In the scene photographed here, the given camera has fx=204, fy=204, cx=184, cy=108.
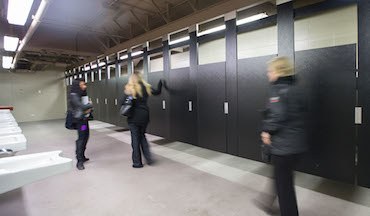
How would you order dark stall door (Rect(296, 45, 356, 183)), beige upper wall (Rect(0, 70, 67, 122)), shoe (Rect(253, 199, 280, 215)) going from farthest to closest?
beige upper wall (Rect(0, 70, 67, 122))
dark stall door (Rect(296, 45, 356, 183))
shoe (Rect(253, 199, 280, 215))

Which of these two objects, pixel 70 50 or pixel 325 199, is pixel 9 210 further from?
pixel 70 50

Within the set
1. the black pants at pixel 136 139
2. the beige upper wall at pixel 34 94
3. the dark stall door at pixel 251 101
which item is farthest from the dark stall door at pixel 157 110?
the beige upper wall at pixel 34 94

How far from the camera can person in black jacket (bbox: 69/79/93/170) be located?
3.14 m

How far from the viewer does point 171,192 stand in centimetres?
247

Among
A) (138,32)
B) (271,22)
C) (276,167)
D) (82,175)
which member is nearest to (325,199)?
(276,167)

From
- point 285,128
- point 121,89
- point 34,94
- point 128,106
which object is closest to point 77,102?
point 128,106

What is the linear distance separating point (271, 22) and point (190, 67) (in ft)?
5.91

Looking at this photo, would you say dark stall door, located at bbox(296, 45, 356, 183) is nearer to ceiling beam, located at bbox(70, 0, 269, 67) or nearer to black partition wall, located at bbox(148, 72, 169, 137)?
ceiling beam, located at bbox(70, 0, 269, 67)

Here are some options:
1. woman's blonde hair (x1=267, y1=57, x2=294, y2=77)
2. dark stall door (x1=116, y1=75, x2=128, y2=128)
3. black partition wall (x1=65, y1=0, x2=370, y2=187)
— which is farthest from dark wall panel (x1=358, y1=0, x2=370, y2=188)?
dark stall door (x1=116, y1=75, x2=128, y2=128)

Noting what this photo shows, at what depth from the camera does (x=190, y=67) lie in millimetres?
4402

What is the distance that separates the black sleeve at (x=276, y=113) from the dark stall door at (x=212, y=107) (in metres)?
2.13

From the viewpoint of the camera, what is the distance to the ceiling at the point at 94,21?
4875 millimetres

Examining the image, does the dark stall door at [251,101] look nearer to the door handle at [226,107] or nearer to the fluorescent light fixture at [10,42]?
the door handle at [226,107]

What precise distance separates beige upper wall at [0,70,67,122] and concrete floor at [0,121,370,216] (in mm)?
9451
